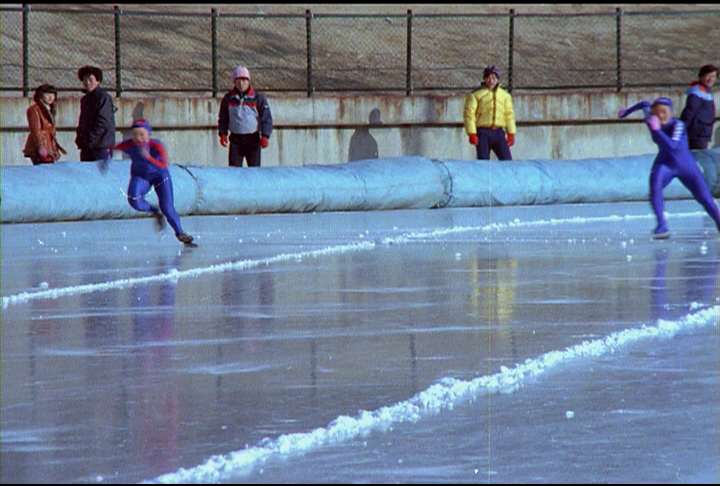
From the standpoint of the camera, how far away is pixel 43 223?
51.3 ft

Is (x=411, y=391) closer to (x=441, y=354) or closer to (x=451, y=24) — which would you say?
(x=441, y=354)

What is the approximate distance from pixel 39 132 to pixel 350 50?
16.0 meters

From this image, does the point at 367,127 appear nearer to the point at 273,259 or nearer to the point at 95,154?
the point at 95,154

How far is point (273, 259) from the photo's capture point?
1209 cm

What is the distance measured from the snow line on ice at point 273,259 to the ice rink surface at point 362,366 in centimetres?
6

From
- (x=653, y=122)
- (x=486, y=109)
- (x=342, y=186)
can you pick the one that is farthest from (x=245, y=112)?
(x=653, y=122)

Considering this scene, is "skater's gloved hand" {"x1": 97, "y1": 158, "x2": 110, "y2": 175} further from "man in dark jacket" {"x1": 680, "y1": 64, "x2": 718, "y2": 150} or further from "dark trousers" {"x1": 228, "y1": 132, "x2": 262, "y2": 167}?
"man in dark jacket" {"x1": 680, "y1": 64, "x2": 718, "y2": 150}

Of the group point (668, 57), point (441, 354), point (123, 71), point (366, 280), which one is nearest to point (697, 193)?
point (366, 280)

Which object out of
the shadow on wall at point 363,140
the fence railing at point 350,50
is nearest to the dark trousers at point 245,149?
the shadow on wall at point 363,140

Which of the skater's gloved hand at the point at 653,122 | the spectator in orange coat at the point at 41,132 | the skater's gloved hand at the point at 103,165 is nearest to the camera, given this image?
the skater's gloved hand at the point at 653,122

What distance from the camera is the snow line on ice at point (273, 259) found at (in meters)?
9.56

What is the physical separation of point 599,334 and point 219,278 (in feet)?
12.5

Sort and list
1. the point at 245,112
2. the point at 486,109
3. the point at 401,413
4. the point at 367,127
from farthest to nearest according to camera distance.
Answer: the point at 367,127, the point at 486,109, the point at 245,112, the point at 401,413

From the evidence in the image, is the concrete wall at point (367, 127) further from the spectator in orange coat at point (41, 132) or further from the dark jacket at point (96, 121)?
the dark jacket at point (96, 121)
